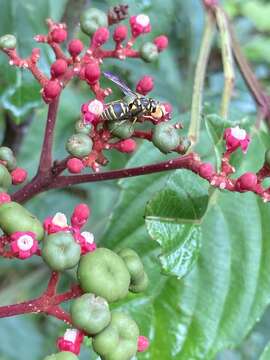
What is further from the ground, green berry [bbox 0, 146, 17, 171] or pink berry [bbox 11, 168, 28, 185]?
green berry [bbox 0, 146, 17, 171]

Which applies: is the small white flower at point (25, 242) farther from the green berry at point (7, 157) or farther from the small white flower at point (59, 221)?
the green berry at point (7, 157)

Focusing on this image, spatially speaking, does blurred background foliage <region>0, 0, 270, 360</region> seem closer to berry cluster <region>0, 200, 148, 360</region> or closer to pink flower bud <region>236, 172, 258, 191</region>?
pink flower bud <region>236, 172, 258, 191</region>

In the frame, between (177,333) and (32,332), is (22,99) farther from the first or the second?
(32,332)

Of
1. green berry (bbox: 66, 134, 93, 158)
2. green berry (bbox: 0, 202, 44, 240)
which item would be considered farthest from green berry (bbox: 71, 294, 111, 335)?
green berry (bbox: 66, 134, 93, 158)

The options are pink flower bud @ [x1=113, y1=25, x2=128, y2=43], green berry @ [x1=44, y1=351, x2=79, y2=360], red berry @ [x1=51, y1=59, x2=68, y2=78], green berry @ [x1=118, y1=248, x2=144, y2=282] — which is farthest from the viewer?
pink flower bud @ [x1=113, y1=25, x2=128, y2=43]

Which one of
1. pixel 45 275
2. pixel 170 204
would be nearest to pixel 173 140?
pixel 170 204

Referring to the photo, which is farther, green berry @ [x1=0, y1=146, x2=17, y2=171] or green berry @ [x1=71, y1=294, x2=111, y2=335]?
green berry @ [x1=0, y1=146, x2=17, y2=171]

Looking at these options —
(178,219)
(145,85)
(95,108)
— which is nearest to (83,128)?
(95,108)
